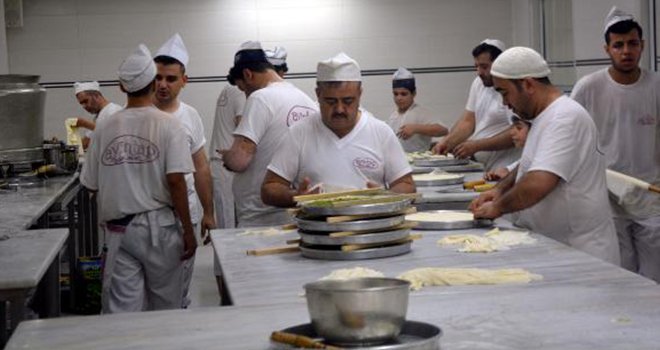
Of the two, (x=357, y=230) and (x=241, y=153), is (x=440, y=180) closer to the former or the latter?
(x=241, y=153)

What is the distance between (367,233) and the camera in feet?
11.7

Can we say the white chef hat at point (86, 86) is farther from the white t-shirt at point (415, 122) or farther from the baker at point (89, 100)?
the white t-shirt at point (415, 122)

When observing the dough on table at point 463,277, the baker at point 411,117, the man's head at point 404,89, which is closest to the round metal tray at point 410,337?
the dough on table at point 463,277

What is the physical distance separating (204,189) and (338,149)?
1.46m

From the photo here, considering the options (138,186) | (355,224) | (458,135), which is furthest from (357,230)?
(458,135)

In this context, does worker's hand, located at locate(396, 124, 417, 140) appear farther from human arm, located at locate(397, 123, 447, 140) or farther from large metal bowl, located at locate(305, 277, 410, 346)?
large metal bowl, located at locate(305, 277, 410, 346)

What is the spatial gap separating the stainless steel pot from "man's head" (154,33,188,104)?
1277mm

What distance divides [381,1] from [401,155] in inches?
224

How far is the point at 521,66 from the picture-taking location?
416 cm

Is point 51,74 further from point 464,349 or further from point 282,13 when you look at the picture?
point 464,349

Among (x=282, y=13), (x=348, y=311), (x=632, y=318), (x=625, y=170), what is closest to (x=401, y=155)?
(x=625, y=170)

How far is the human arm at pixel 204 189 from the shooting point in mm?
5754

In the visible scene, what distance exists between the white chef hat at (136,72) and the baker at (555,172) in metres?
1.71

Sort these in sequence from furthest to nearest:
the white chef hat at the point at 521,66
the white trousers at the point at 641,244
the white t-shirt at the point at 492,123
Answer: the white t-shirt at the point at 492,123, the white trousers at the point at 641,244, the white chef hat at the point at 521,66
